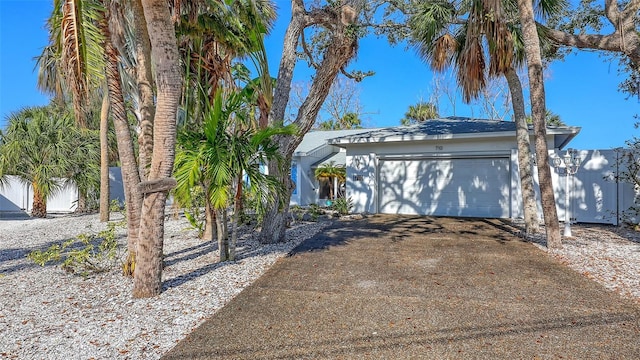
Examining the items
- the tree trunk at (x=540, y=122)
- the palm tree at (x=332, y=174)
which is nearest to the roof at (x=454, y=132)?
the palm tree at (x=332, y=174)

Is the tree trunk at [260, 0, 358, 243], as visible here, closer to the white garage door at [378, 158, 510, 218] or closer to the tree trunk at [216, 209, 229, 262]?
the tree trunk at [216, 209, 229, 262]

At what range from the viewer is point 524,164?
839 cm

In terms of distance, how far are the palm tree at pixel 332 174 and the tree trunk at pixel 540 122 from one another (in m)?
9.22

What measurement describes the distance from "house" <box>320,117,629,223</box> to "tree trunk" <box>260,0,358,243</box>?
5.72 metres

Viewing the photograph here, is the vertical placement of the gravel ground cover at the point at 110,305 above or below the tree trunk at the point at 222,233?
below

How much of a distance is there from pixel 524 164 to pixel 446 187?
432 cm

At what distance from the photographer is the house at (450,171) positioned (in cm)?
1075

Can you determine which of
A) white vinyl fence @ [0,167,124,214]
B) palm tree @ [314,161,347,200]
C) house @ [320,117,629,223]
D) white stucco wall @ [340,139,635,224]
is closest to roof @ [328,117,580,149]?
house @ [320,117,629,223]

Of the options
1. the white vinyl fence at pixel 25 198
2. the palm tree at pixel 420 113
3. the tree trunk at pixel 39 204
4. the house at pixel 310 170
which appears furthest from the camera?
the palm tree at pixel 420 113

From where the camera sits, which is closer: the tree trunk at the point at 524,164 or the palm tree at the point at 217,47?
the palm tree at the point at 217,47

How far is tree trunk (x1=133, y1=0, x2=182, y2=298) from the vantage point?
4.19 meters

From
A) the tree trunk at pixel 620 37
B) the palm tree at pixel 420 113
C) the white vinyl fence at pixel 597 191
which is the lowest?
the white vinyl fence at pixel 597 191

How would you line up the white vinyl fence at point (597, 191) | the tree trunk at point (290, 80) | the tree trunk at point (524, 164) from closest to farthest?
the tree trunk at point (290, 80) < the tree trunk at point (524, 164) < the white vinyl fence at point (597, 191)

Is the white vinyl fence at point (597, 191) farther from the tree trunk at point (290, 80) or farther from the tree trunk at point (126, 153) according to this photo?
the tree trunk at point (126, 153)
